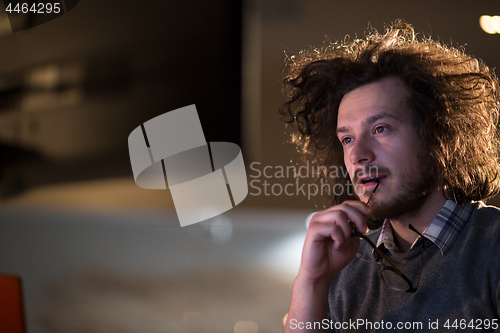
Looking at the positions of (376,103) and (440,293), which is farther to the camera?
(376,103)

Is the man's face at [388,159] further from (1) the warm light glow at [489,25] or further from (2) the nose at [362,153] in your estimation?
(1) the warm light glow at [489,25]

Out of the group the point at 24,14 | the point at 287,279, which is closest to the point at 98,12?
the point at 24,14

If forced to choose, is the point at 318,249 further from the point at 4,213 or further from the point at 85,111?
the point at 4,213

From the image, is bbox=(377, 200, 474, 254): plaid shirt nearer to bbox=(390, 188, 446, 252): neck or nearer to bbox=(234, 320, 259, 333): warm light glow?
bbox=(390, 188, 446, 252): neck

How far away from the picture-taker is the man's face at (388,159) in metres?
0.93

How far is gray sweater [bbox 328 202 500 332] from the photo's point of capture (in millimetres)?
754

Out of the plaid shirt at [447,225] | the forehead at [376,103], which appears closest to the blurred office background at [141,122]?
the forehead at [376,103]

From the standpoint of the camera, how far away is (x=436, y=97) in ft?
3.43

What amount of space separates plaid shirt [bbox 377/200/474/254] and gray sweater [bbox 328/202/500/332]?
1cm

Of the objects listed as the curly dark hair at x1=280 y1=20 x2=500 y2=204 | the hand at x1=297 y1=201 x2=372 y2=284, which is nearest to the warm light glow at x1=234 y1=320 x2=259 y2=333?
the curly dark hair at x1=280 y1=20 x2=500 y2=204

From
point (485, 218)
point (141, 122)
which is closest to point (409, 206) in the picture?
point (485, 218)

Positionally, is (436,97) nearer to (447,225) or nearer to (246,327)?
(447,225)

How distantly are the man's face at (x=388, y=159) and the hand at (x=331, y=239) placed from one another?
0.12m

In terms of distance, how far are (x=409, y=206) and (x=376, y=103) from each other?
275mm
